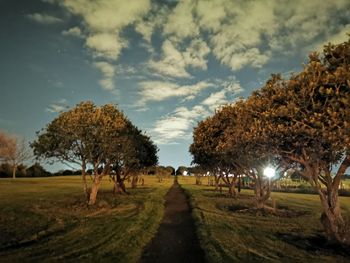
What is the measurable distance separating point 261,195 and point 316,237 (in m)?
19.5

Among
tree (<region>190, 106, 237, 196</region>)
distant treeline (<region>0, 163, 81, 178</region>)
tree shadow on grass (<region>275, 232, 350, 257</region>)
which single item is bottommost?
tree shadow on grass (<region>275, 232, 350, 257</region>)

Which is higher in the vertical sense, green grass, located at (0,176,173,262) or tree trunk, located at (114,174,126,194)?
tree trunk, located at (114,174,126,194)

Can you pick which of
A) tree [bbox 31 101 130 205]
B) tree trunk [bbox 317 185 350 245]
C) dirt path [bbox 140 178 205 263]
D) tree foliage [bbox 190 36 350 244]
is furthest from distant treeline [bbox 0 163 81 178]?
tree trunk [bbox 317 185 350 245]

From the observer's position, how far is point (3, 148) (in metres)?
120

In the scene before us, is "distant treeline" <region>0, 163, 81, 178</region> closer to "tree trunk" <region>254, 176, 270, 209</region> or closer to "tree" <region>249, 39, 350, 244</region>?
"tree trunk" <region>254, 176, 270, 209</region>

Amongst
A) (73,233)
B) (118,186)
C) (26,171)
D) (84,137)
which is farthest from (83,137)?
(26,171)

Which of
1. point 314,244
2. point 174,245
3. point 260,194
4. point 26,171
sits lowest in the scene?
point 314,244

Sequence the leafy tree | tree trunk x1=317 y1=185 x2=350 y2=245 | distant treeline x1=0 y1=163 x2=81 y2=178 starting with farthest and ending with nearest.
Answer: the leafy tree, distant treeline x1=0 y1=163 x2=81 y2=178, tree trunk x1=317 y1=185 x2=350 y2=245

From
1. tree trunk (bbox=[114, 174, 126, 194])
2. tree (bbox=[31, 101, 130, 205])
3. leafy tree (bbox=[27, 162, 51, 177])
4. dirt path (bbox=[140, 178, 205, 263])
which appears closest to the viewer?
dirt path (bbox=[140, 178, 205, 263])

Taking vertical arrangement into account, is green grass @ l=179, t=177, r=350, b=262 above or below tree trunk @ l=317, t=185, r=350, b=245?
below

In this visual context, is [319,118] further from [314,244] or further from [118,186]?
[118,186]

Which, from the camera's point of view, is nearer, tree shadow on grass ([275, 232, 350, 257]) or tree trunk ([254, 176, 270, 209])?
tree shadow on grass ([275, 232, 350, 257])

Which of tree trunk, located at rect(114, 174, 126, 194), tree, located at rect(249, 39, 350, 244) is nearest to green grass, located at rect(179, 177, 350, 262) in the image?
tree, located at rect(249, 39, 350, 244)

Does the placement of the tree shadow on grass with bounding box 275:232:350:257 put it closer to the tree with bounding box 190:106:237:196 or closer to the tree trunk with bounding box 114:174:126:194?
the tree with bounding box 190:106:237:196
